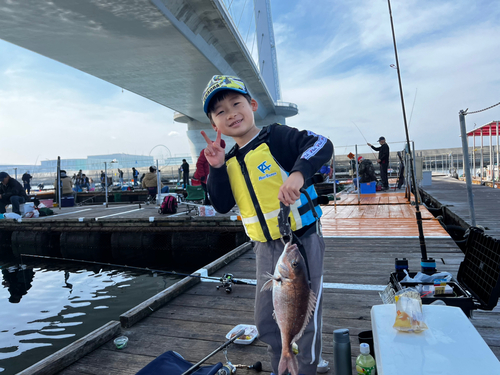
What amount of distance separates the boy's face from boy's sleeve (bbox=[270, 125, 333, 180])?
18 centimetres

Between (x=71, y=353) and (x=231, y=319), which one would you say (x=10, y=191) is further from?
(x=231, y=319)

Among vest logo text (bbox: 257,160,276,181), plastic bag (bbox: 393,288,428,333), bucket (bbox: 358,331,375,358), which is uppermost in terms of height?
vest logo text (bbox: 257,160,276,181)

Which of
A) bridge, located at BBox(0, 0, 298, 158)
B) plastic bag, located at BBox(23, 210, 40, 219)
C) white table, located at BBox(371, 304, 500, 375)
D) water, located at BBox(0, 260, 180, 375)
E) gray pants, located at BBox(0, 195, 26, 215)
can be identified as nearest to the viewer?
white table, located at BBox(371, 304, 500, 375)

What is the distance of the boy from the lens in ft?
6.02

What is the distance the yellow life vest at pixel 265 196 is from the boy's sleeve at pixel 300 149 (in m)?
0.07

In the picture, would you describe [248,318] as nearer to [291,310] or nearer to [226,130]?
[291,310]

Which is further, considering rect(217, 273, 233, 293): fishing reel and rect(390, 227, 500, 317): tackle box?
rect(217, 273, 233, 293): fishing reel

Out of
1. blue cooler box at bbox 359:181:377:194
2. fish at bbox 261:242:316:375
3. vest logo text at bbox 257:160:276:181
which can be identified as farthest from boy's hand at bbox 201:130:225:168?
blue cooler box at bbox 359:181:377:194

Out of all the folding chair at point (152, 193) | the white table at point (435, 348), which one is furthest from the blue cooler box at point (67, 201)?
the white table at point (435, 348)

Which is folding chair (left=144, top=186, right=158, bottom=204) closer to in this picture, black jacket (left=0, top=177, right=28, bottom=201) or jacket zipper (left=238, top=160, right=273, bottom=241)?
black jacket (left=0, top=177, right=28, bottom=201)

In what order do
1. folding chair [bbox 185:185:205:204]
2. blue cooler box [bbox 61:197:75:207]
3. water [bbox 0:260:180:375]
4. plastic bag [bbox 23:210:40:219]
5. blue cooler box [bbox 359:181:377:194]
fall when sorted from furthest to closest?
blue cooler box [bbox 61:197:75:207] → blue cooler box [bbox 359:181:377:194] → plastic bag [bbox 23:210:40:219] → folding chair [bbox 185:185:205:204] → water [bbox 0:260:180:375]

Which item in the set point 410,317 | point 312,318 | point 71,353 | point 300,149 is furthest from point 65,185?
point 410,317

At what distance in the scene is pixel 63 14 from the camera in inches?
752

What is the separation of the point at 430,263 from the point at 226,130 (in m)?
2.44
